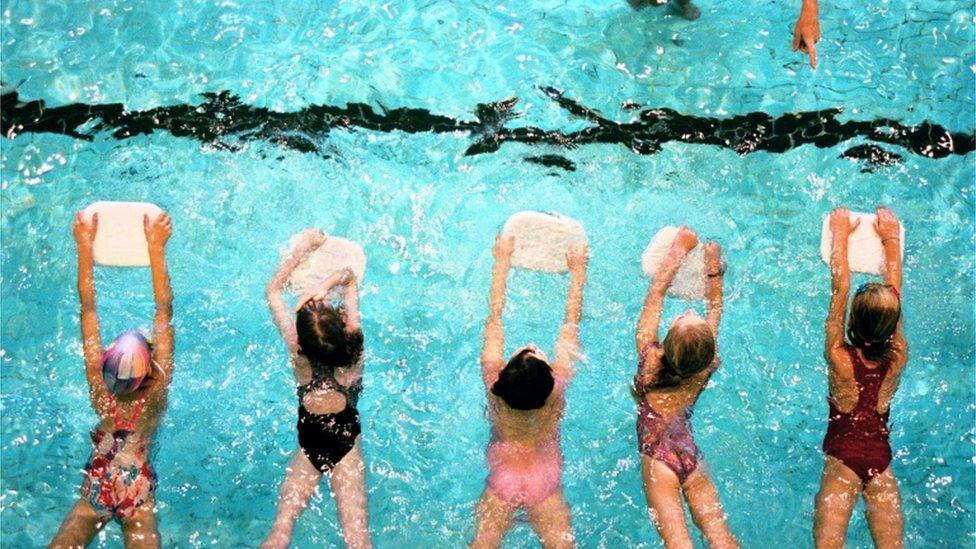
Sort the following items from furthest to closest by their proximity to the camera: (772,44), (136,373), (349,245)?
(772,44)
(349,245)
(136,373)

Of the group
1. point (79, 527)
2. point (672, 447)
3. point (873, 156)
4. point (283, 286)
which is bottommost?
point (79, 527)

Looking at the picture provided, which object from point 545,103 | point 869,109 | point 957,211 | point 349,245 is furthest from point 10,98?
point 957,211

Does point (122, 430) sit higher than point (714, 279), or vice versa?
point (714, 279)

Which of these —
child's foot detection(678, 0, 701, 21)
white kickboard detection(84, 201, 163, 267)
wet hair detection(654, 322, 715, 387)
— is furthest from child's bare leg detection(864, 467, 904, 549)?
white kickboard detection(84, 201, 163, 267)

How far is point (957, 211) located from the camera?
439cm

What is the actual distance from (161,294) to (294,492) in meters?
0.93

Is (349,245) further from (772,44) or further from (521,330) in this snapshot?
(772,44)

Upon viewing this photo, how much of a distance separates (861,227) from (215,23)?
307 centimetres

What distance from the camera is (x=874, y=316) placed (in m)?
3.40

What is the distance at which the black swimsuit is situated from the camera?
3615 mm

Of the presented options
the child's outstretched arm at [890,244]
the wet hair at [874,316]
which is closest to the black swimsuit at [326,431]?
the wet hair at [874,316]

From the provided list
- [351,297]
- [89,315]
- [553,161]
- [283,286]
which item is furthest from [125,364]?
[553,161]

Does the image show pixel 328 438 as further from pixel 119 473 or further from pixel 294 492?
pixel 119 473

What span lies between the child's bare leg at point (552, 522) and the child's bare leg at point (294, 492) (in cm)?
81
